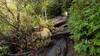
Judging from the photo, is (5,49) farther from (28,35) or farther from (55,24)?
(55,24)

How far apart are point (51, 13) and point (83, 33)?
11.0 ft

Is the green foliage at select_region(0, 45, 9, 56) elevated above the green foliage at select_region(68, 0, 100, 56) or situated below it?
below

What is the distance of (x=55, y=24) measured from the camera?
700 cm

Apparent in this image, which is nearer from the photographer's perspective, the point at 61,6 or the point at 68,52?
the point at 68,52

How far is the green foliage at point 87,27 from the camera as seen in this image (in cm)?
Result: 461

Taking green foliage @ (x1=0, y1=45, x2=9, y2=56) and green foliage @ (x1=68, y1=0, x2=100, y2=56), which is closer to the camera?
green foliage @ (x1=68, y1=0, x2=100, y2=56)

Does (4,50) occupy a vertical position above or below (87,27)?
below

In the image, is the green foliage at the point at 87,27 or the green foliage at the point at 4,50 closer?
the green foliage at the point at 87,27

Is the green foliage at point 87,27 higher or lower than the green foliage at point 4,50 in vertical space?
higher

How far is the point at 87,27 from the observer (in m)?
4.75

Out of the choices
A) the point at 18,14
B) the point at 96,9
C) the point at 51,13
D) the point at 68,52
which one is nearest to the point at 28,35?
the point at 18,14

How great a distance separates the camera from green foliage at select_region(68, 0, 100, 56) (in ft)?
15.1

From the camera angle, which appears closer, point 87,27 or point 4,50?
point 87,27

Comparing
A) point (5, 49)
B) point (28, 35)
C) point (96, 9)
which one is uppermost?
point (96, 9)
